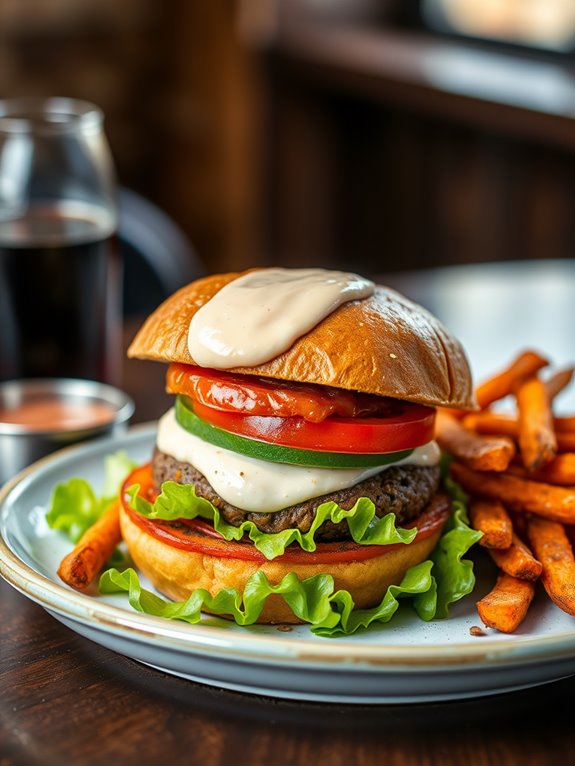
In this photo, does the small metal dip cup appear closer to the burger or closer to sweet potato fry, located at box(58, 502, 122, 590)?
sweet potato fry, located at box(58, 502, 122, 590)

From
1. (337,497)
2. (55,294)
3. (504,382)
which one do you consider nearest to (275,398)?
(337,497)

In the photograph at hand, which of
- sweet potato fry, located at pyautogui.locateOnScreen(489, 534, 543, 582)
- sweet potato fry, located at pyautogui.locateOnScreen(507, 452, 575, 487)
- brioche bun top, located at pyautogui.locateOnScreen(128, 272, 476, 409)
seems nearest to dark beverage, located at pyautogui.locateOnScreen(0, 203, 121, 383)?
brioche bun top, located at pyautogui.locateOnScreen(128, 272, 476, 409)

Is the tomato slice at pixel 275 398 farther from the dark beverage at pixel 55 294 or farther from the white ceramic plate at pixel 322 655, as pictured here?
the dark beverage at pixel 55 294

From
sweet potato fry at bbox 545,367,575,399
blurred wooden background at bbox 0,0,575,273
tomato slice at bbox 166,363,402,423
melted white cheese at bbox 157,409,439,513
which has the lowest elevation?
blurred wooden background at bbox 0,0,575,273

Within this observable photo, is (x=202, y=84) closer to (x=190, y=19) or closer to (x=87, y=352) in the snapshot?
(x=190, y=19)

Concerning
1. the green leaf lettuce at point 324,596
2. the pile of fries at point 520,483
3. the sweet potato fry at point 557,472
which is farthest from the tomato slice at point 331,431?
the sweet potato fry at point 557,472

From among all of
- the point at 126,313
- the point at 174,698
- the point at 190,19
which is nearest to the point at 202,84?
the point at 190,19
